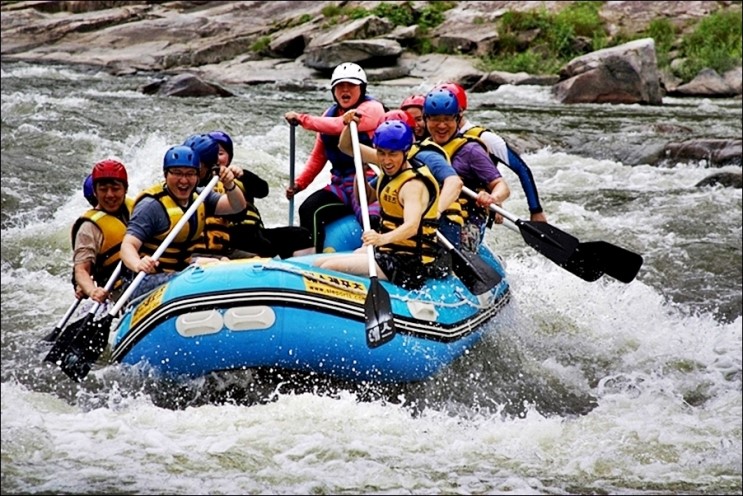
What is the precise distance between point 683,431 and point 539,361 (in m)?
1.38

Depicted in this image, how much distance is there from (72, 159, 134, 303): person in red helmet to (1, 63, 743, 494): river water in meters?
0.64

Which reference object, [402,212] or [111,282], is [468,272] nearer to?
[402,212]

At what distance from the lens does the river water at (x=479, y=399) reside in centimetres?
473

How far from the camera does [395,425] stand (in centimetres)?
536

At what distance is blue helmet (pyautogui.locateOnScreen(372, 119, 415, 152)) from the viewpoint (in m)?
5.79

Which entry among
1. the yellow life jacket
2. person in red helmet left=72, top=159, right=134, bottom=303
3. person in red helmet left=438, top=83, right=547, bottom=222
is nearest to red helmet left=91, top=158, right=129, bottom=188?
person in red helmet left=72, top=159, right=134, bottom=303

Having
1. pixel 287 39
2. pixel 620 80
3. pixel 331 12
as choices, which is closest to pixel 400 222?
pixel 620 80

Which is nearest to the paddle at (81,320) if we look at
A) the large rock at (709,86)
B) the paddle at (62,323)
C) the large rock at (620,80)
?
the paddle at (62,323)

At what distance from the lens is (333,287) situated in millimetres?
5707

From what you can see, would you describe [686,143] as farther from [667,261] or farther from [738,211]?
[667,261]

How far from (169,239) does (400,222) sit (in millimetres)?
1308

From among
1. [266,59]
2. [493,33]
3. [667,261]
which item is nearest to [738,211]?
[667,261]

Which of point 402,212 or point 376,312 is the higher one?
point 402,212

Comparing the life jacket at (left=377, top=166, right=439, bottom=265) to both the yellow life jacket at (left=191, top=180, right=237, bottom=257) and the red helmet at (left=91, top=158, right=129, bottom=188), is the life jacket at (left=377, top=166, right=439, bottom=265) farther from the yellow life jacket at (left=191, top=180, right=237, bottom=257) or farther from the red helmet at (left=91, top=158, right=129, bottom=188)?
the red helmet at (left=91, top=158, right=129, bottom=188)
